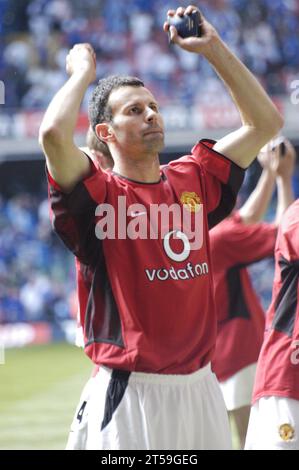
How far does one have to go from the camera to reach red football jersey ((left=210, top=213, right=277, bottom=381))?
6039 mm

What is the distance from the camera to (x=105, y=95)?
378 centimetres

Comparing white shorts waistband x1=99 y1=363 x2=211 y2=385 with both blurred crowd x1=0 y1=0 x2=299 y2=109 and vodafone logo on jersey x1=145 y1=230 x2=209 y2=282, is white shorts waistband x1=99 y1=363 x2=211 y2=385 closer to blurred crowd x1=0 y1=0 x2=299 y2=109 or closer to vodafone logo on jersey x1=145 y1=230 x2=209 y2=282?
vodafone logo on jersey x1=145 y1=230 x2=209 y2=282

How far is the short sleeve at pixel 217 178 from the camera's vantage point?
378 centimetres

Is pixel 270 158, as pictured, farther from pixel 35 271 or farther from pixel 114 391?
pixel 35 271

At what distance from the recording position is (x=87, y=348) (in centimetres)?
351

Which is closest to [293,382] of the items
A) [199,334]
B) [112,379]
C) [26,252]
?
[199,334]

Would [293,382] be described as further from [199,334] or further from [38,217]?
[38,217]

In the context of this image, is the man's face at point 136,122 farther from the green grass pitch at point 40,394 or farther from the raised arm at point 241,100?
the green grass pitch at point 40,394

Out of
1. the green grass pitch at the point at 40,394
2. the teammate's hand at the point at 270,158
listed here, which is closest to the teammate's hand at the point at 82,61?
the teammate's hand at the point at 270,158

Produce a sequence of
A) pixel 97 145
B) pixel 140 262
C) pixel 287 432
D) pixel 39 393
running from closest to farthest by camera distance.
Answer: pixel 140 262 → pixel 287 432 → pixel 97 145 → pixel 39 393

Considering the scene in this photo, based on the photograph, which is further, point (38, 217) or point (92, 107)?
point (38, 217)

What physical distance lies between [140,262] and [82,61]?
0.83 m

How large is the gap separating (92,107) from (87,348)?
1.07 m

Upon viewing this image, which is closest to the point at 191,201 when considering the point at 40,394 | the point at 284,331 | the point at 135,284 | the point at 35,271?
the point at 135,284
